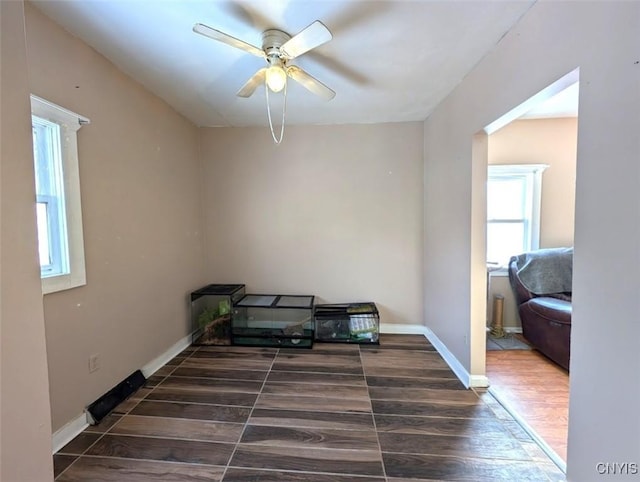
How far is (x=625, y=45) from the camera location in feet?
3.35

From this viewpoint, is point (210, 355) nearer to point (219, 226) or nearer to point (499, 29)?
point (219, 226)

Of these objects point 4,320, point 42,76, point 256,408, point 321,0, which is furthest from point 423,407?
point 42,76

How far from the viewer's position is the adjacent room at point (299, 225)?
1060 mm

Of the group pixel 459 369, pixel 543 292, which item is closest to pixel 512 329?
pixel 543 292

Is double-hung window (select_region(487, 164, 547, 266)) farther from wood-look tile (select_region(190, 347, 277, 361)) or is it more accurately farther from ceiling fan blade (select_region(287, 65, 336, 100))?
wood-look tile (select_region(190, 347, 277, 361))

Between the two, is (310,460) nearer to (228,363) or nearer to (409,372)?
(409,372)

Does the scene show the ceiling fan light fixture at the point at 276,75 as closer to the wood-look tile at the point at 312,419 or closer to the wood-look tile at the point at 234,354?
the wood-look tile at the point at 312,419

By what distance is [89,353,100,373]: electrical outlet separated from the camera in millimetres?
1888

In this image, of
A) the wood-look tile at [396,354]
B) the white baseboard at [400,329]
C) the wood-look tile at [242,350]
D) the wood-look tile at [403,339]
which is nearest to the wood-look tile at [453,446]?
the wood-look tile at [396,354]

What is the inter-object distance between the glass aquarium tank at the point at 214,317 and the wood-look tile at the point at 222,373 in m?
0.54

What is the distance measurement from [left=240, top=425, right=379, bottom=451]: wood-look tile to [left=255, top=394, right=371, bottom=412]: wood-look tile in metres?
0.21

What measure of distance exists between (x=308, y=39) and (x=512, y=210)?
317 centimetres

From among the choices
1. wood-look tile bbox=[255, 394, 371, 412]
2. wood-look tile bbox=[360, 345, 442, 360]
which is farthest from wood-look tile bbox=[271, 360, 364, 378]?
wood-look tile bbox=[255, 394, 371, 412]

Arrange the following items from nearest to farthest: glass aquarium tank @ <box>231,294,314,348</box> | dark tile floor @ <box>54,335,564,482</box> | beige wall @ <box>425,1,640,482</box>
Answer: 1. beige wall @ <box>425,1,640,482</box>
2. dark tile floor @ <box>54,335,564,482</box>
3. glass aquarium tank @ <box>231,294,314,348</box>
